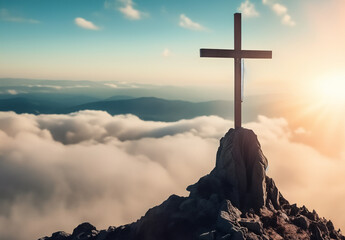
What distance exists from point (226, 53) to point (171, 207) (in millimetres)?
12713

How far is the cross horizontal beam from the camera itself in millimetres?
22125

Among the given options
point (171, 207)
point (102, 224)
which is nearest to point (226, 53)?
point (171, 207)

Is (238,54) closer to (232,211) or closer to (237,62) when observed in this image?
(237,62)

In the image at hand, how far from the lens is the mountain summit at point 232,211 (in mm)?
19062

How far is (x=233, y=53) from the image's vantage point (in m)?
22.9

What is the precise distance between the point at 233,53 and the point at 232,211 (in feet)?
39.3

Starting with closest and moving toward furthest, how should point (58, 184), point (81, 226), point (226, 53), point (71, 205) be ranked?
point (226, 53) → point (81, 226) → point (71, 205) → point (58, 184)

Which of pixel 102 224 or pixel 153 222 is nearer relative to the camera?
pixel 153 222

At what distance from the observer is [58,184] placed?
636 feet

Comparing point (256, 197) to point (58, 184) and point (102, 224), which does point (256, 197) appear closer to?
point (102, 224)

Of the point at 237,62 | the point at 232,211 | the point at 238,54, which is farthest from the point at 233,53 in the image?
the point at 232,211

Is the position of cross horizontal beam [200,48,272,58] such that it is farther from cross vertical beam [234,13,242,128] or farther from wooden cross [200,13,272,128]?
cross vertical beam [234,13,242,128]

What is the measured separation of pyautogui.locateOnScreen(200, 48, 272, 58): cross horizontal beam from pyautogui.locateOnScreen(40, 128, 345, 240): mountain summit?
20.0 feet

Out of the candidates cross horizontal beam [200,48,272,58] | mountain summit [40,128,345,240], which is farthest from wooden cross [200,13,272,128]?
→ mountain summit [40,128,345,240]
